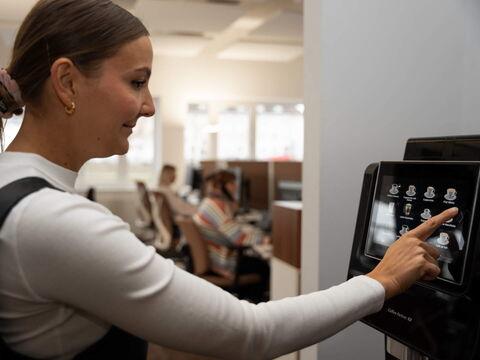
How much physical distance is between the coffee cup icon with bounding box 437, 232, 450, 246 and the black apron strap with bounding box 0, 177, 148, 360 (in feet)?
1.94

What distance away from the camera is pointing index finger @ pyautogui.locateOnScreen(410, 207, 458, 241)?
1026mm

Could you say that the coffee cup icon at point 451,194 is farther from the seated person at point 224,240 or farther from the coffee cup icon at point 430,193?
the seated person at point 224,240

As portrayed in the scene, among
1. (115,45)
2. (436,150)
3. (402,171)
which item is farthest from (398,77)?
(115,45)

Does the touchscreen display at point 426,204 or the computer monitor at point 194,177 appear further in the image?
the computer monitor at point 194,177

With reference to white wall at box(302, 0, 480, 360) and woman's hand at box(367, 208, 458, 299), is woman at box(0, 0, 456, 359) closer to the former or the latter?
woman's hand at box(367, 208, 458, 299)

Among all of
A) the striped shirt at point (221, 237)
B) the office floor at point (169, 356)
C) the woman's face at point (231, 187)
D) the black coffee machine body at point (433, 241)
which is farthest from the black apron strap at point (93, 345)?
the woman's face at point (231, 187)

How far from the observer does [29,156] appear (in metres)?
0.93

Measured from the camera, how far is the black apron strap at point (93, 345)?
0.81 meters

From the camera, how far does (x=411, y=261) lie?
39.3 inches

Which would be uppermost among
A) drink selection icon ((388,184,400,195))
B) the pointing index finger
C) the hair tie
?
the hair tie

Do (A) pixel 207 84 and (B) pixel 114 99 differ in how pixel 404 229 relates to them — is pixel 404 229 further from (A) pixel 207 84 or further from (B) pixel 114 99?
(A) pixel 207 84

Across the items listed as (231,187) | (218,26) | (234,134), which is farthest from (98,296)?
(234,134)

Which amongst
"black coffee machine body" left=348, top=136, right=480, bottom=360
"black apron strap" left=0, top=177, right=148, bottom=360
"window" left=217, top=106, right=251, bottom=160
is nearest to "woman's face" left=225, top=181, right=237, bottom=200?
"black coffee machine body" left=348, top=136, right=480, bottom=360

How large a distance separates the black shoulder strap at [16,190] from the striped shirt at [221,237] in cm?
277
